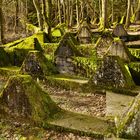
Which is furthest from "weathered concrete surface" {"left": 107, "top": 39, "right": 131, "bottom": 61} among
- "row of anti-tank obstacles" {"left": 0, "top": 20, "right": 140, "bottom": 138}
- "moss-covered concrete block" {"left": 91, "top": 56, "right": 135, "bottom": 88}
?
"moss-covered concrete block" {"left": 91, "top": 56, "right": 135, "bottom": 88}

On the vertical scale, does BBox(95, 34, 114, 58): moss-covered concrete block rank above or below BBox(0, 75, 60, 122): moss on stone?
above

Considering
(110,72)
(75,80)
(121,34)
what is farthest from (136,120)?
(121,34)

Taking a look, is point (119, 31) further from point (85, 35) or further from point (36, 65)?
point (36, 65)

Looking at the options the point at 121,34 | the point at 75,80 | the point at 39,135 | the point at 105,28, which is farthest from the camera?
the point at 105,28

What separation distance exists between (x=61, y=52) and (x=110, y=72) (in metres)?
3.38

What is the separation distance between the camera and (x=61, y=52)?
45.2 ft

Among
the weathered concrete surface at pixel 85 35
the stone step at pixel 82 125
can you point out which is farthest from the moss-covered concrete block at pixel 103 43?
the stone step at pixel 82 125

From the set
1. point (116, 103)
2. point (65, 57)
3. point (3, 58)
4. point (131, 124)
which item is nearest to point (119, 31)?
point (65, 57)

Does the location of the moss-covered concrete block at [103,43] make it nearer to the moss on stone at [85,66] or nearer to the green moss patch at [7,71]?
the moss on stone at [85,66]

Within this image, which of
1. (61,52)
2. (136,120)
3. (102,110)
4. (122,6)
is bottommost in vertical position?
(102,110)

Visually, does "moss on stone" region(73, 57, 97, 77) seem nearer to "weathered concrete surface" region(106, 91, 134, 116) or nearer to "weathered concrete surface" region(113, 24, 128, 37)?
"weathered concrete surface" region(106, 91, 134, 116)

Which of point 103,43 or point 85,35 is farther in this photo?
point 85,35

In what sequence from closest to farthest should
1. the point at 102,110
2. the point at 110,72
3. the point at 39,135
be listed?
the point at 39,135, the point at 102,110, the point at 110,72

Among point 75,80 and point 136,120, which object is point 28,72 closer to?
point 75,80
